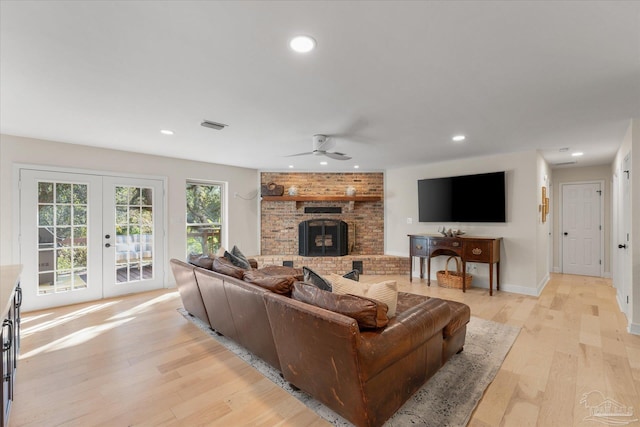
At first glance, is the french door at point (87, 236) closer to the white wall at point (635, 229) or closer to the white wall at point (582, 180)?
the white wall at point (635, 229)

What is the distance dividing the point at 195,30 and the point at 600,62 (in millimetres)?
2606

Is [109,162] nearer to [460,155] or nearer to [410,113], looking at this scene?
[410,113]

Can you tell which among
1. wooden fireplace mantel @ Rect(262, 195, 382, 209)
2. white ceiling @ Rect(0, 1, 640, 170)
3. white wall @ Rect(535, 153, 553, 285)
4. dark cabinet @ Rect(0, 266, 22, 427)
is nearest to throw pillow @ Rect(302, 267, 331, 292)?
white ceiling @ Rect(0, 1, 640, 170)

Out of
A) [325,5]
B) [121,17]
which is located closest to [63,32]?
[121,17]

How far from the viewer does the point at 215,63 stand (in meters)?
1.93

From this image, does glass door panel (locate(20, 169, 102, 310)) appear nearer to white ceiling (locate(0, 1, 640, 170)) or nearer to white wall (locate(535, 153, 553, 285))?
white ceiling (locate(0, 1, 640, 170))

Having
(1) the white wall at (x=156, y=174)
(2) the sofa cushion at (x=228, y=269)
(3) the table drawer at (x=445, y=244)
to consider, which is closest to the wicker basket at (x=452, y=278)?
(3) the table drawer at (x=445, y=244)

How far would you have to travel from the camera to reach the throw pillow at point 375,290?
74.0 inches

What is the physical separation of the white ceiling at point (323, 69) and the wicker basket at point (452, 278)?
7.90ft

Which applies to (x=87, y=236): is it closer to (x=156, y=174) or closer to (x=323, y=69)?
(x=156, y=174)

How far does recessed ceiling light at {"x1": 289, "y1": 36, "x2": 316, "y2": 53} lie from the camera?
5.45 feet

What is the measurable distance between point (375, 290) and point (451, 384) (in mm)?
1015

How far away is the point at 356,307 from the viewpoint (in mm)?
1709

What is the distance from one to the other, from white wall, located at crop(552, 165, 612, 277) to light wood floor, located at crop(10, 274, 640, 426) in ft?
9.00
